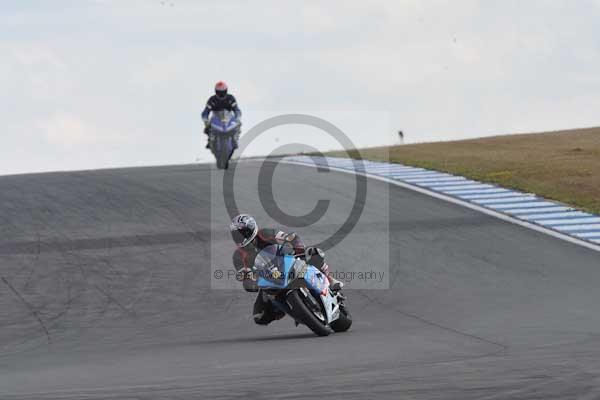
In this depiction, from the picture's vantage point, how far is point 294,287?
12031mm

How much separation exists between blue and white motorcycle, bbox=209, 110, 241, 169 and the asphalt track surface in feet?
2.54

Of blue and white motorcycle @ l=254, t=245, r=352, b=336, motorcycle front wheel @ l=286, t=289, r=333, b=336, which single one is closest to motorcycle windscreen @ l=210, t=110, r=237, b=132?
blue and white motorcycle @ l=254, t=245, r=352, b=336

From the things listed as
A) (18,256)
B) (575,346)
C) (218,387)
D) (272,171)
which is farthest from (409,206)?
(218,387)

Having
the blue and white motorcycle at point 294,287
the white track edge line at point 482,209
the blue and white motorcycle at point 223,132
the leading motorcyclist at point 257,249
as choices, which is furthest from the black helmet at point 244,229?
the blue and white motorcycle at point 223,132

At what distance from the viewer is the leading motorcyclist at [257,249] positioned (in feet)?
39.6

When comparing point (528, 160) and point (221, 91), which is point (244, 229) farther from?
point (528, 160)

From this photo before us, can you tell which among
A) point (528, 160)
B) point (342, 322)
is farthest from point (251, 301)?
point (528, 160)

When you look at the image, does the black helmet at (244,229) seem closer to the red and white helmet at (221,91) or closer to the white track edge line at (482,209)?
the white track edge line at (482,209)

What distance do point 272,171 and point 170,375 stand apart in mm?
20083

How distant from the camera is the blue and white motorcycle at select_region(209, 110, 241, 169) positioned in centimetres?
2783

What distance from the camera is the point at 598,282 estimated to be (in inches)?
653

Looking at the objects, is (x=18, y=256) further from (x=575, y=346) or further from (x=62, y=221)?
(x=575, y=346)

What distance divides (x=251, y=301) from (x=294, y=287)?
12.3ft

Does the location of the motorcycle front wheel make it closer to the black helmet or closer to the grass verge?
the black helmet
